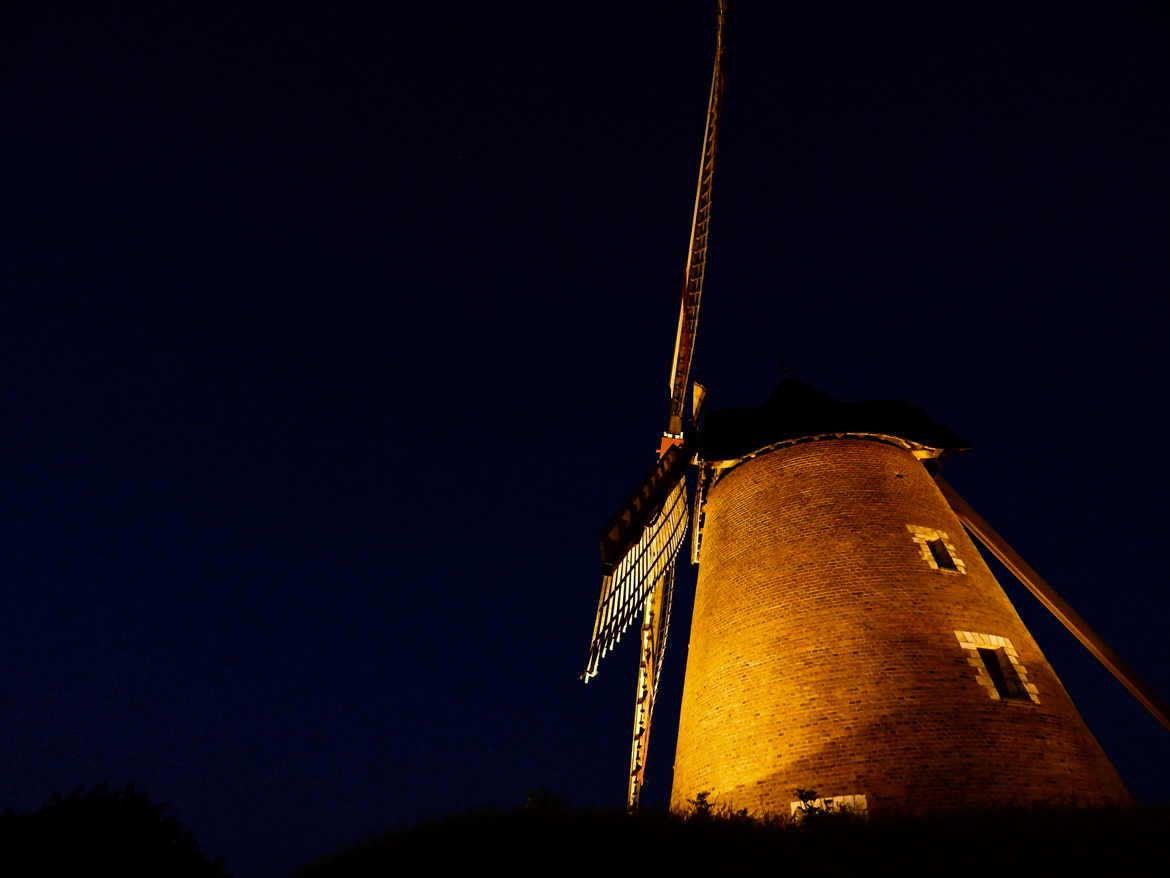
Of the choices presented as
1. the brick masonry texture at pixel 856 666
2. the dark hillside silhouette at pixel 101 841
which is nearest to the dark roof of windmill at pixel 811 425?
the brick masonry texture at pixel 856 666

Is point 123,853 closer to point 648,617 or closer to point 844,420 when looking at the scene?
point 648,617

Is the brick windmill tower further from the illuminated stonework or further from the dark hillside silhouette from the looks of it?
the dark hillside silhouette

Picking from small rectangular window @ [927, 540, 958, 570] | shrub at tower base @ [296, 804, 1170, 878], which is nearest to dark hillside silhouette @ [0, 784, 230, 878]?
shrub at tower base @ [296, 804, 1170, 878]

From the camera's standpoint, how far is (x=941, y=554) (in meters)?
12.2

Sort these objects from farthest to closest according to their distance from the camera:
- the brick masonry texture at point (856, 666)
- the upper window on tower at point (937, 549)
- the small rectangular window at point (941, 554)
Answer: the small rectangular window at point (941, 554) < the upper window on tower at point (937, 549) < the brick masonry texture at point (856, 666)

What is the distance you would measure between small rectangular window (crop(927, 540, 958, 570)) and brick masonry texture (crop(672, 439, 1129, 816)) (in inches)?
12.2

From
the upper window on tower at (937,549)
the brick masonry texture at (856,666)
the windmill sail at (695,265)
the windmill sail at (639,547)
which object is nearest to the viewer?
the brick masonry texture at (856,666)

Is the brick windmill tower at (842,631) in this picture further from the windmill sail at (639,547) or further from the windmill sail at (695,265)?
the windmill sail at (695,265)

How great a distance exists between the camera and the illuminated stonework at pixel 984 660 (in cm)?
1021

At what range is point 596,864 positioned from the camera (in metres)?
6.02

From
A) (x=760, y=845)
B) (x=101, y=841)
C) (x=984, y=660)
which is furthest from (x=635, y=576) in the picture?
(x=101, y=841)

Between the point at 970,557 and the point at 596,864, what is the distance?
32.1ft

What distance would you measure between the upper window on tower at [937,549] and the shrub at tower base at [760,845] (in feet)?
16.1

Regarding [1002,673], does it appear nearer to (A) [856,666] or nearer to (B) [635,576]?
(A) [856,666]
